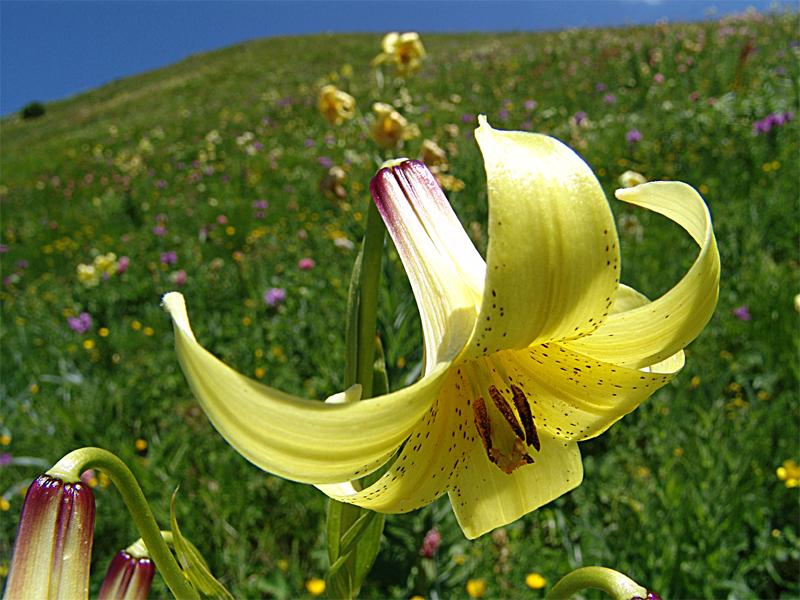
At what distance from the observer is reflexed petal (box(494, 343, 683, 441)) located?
48cm

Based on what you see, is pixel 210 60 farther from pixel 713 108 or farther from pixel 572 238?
pixel 572 238

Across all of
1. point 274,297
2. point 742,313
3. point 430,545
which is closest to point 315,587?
point 430,545

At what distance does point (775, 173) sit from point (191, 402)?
10.9 feet

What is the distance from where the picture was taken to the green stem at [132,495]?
375mm

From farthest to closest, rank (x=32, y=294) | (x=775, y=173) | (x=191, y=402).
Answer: (x=32, y=294), (x=775, y=173), (x=191, y=402)

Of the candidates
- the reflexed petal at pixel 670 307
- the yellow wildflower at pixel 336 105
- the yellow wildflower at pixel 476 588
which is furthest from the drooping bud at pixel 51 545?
the yellow wildflower at pixel 336 105

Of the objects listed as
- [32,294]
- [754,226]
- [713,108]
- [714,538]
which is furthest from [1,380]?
[713,108]

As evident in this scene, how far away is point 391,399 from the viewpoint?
32 centimetres

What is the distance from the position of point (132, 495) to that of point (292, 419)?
21cm

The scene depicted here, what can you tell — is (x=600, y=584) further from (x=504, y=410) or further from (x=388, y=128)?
(x=388, y=128)

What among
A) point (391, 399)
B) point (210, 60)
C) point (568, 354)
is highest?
point (391, 399)

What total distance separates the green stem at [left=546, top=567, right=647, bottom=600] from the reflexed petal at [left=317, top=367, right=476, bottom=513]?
128 millimetres

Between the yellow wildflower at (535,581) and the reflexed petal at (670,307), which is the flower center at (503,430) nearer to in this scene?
the reflexed petal at (670,307)

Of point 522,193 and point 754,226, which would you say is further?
point 754,226
